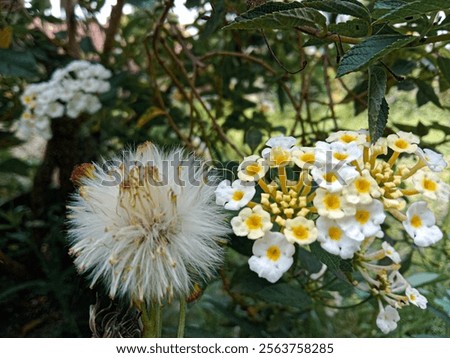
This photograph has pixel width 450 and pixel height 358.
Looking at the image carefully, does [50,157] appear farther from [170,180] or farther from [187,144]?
[170,180]

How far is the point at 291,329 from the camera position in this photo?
1057 millimetres

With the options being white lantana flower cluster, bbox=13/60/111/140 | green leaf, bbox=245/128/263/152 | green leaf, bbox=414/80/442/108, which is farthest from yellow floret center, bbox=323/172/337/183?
white lantana flower cluster, bbox=13/60/111/140

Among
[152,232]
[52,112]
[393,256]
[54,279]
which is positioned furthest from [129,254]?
[52,112]

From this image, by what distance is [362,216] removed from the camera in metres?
0.49

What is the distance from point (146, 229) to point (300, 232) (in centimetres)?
16

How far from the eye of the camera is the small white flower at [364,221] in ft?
1.58

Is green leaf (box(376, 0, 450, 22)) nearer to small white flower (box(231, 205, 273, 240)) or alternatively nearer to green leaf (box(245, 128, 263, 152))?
small white flower (box(231, 205, 273, 240))

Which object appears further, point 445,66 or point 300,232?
point 445,66

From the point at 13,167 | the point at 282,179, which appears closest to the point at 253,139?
A: the point at 282,179

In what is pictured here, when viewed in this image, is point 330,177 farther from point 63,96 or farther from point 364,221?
point 63,96

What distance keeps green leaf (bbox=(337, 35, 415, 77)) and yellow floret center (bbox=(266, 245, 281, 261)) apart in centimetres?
16

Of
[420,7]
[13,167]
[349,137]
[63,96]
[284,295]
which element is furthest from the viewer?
[13,167]

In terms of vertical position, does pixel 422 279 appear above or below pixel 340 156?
below

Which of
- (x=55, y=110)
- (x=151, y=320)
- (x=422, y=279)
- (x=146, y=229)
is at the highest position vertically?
(x=55, y=110)
